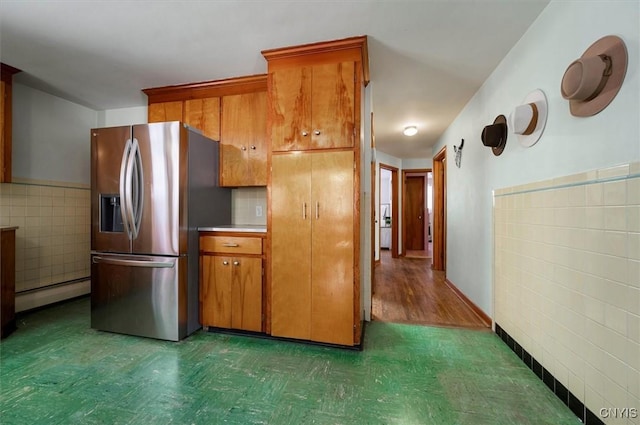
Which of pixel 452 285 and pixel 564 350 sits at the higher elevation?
pixel 564 350

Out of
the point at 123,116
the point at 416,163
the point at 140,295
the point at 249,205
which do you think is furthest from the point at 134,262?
the point at 416,163

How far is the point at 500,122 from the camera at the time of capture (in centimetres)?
230

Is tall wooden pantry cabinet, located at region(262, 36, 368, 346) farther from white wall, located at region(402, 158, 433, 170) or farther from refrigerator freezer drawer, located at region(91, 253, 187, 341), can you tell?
white wall, located at region(402, 158, 433, 170)

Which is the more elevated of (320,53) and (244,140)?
(320,53)

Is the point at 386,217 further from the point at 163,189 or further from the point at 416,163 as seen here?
the point at 163,189

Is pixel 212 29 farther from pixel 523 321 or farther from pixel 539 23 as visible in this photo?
pixel 523 321

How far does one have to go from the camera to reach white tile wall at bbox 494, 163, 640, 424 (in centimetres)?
117

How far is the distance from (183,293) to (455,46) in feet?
9.49

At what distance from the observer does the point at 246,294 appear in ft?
7.52

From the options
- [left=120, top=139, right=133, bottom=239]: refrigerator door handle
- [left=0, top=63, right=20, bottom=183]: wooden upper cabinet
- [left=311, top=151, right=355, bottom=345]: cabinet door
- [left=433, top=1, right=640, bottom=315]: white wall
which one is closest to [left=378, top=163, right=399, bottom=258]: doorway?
[left=433, top=1, right=640, bottom=315]: white wall

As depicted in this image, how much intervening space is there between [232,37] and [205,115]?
A: 0.95 meters

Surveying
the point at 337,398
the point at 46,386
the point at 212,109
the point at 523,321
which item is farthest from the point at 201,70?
the point at 523,321

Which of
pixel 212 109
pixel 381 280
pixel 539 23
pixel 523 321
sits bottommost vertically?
pixel 381 280
